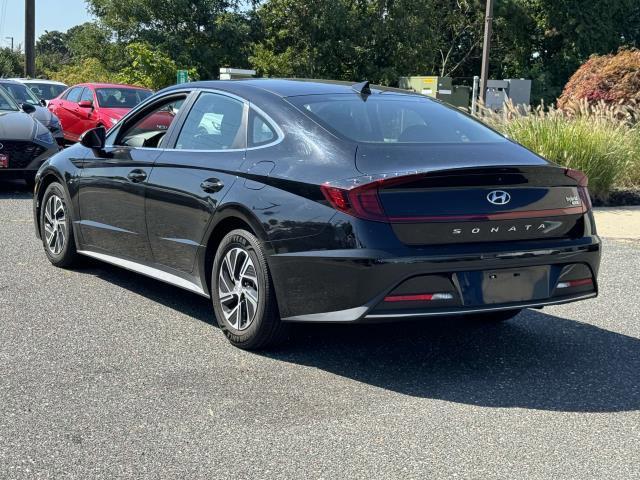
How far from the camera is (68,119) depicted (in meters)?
18.8

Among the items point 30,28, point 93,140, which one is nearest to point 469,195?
point 93,140

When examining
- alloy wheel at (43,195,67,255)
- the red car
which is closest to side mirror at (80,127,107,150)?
alloy wheel at (43,195,67,255)

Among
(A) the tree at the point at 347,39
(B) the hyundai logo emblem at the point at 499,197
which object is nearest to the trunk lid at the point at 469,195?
(B) the hyundai logo emblem at the point at 499,197

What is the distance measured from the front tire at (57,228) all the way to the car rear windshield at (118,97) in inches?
461

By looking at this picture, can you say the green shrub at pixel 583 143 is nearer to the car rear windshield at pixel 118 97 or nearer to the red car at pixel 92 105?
the red car at pixel 92 105

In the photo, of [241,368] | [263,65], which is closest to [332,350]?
[241,368]

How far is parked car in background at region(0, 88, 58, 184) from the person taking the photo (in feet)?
37.5

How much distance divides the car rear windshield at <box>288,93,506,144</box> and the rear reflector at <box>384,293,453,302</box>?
38.3 inches

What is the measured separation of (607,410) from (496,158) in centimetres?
147

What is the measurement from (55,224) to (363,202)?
370cm

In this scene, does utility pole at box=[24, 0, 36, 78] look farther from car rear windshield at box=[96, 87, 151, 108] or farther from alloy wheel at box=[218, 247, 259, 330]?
alloy wheel at box=[218, 247, 259, 330]

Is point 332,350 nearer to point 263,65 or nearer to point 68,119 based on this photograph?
point 68,119

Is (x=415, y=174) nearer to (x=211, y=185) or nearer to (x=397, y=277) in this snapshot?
(x=397, y=277)

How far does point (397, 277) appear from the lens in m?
4.38
